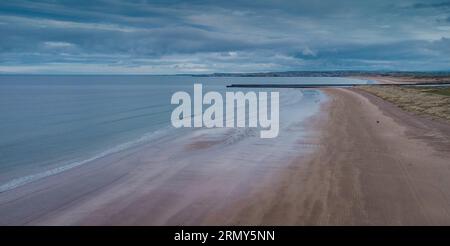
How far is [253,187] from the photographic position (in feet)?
38.0

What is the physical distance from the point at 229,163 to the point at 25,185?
6656 millimetres

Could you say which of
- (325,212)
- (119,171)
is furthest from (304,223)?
(119,171)

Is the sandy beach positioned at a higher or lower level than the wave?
higher

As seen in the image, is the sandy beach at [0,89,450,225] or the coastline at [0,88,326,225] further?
the coastline at [0,88,326,225]

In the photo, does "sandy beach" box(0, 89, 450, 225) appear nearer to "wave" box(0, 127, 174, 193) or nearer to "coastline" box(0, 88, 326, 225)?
Result: "coastline" box(0, 88, 326, 225)

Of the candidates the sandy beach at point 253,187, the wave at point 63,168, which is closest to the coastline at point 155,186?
the sandy beach at point 253,187

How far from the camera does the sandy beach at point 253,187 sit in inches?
364

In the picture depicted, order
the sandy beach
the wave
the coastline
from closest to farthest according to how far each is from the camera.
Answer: the sandy beach, the coastline, the wave

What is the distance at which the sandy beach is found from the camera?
9.23 metres

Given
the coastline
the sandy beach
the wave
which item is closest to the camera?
the sandy beach

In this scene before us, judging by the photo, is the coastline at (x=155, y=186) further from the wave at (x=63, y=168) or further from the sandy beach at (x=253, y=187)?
the wave at (x=63, y=168)

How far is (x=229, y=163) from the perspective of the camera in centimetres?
1498

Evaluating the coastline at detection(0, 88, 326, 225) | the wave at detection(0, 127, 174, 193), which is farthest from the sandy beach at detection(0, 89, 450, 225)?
the wave at detection(0, 127, 174, 193)

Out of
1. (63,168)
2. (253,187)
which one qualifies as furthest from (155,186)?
(63,168)
